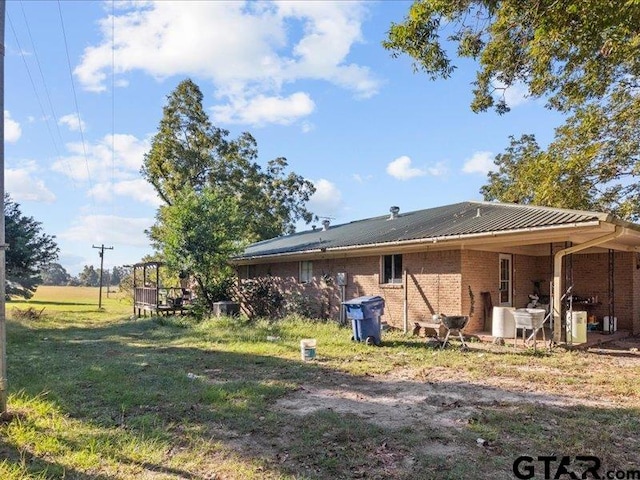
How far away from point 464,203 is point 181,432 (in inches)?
533

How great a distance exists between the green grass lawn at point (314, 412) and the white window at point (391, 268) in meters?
3.77

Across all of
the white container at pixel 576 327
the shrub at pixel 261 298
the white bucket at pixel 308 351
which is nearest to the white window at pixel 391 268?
the white container at pixel 576 327

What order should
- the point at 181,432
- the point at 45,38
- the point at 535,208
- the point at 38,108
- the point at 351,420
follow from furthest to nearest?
the point at 38,108, the point at 535,208, the point at 45,38, the point at 351,420, the point at 181,432

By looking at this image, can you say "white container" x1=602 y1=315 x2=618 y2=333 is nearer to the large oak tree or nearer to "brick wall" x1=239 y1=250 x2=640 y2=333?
"brick wall" x1=239 y1=250 x2=640 y2=333

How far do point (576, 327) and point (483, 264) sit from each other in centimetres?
280

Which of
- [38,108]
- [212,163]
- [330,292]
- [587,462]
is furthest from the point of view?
[212,163]

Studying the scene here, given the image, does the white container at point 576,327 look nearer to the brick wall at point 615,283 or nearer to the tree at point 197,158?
the brick wall at point 615,283

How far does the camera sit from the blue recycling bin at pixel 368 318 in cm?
1048

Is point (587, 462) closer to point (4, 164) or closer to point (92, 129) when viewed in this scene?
point (4, 164)

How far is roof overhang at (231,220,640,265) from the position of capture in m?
9.08

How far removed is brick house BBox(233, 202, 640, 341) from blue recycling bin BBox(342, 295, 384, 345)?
7.11ft

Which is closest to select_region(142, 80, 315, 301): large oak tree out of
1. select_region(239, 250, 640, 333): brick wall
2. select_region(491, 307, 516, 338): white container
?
select_region(239, 250, 640, 333): brick wall

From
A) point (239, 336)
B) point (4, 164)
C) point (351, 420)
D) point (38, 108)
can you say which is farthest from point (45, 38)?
point (351, 420)

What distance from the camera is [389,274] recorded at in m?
13.7
